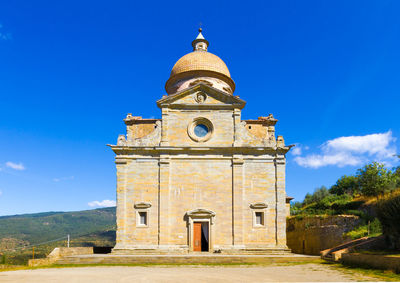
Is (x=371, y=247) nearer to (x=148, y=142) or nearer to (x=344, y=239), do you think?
(x=344, y=239)

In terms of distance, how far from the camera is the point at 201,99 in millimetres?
24578

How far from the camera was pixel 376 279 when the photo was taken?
1198 centimetres

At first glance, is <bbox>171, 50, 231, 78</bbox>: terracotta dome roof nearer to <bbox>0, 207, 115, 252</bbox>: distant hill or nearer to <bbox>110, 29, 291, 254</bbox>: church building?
<bbox>110, 29, 291, 254</bbox>: church building

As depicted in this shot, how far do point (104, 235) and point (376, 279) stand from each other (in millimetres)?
72404

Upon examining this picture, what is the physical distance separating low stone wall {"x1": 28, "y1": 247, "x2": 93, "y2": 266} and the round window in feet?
37.8

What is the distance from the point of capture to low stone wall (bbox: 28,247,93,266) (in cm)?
1834

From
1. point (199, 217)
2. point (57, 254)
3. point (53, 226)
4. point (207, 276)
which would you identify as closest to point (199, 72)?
point (199, 217)

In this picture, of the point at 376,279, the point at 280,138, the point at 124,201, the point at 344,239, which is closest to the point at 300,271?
the point at 376,279

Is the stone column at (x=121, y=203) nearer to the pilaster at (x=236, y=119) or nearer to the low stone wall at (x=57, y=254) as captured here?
the low stone wall at (x=57, y=254)

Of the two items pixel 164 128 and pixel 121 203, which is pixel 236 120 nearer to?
pixel 164 128

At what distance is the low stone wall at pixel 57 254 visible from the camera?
60.2ft

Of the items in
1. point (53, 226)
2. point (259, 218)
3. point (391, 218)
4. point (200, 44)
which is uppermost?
point (200, 44)

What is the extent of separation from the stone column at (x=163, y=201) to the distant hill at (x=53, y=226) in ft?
195

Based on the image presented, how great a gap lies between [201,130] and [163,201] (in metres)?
6.02
